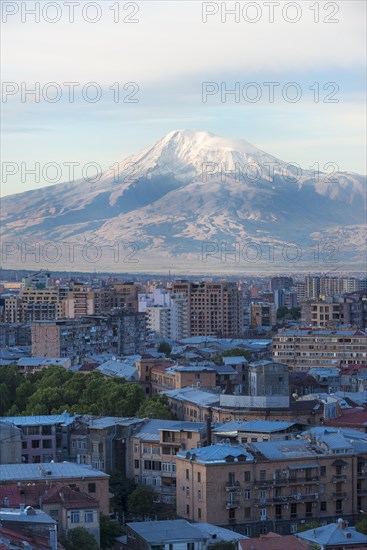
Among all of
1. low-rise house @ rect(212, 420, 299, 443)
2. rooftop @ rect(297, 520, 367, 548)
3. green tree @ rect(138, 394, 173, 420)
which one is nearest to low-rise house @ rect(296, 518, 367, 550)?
rooftop @ rect(297, 520, 367, 548)

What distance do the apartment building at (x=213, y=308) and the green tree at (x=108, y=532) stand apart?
6871 cm

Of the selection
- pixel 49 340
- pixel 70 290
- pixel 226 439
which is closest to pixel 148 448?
pixel 226 439

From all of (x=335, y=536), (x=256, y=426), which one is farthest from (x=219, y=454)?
(x=335, y=536)

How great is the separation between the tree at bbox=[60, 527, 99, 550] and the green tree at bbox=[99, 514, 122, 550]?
1.34 metres

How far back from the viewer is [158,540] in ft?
83.9

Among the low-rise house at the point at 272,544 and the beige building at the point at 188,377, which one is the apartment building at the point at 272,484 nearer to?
the low-rise house at the point at 272,544

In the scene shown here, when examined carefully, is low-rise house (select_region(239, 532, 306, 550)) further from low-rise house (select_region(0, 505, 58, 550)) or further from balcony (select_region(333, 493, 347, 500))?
balcony (select_region(333, 493, 347, 500))

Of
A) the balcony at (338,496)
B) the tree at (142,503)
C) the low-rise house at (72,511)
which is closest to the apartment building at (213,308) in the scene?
the tree at (142,503)

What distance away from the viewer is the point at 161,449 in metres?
34.8

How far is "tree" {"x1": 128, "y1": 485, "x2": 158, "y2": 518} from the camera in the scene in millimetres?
31438

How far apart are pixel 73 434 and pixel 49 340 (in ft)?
99.2

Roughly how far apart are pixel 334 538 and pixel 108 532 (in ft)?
13.0

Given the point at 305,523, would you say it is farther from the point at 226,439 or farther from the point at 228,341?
the point at 228,341

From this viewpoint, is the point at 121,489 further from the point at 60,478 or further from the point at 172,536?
the point at 172,536
